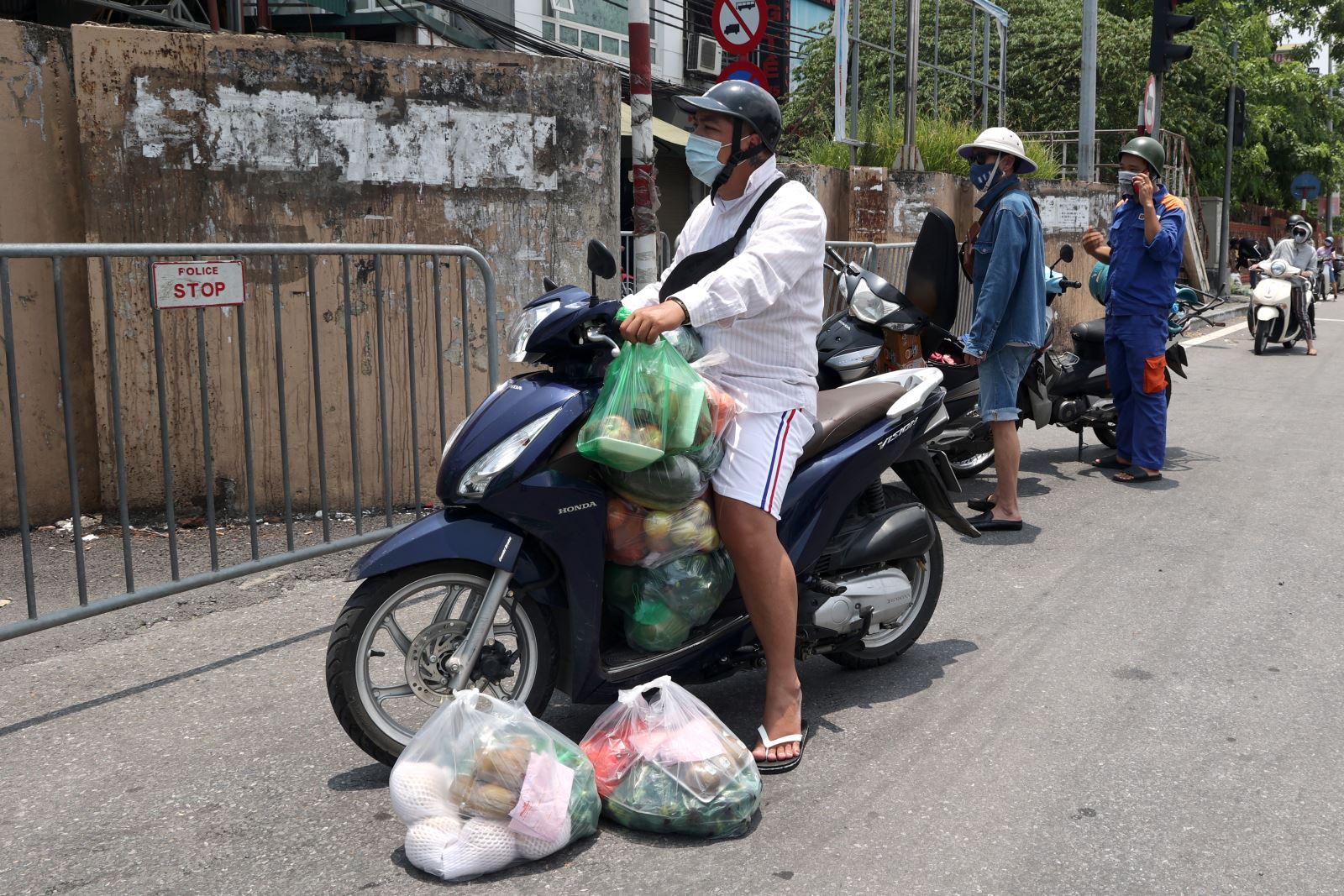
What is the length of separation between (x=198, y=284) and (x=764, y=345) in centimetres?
233

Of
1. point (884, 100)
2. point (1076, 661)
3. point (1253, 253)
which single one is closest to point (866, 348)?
point (1076, 661)

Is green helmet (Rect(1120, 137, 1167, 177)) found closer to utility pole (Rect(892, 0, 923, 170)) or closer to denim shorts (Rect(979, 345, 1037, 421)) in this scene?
denim shorts (Rect(979, 345, 1037, 421))

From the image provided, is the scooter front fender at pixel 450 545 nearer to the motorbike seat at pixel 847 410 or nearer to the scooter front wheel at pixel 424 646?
the scooter front wheel at pixel 424 646

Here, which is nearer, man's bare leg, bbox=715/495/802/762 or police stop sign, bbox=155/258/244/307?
man's bare leg, bbox=715/495/802/762

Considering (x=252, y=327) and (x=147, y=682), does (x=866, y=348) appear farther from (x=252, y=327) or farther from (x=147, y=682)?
(x=147, y=682)

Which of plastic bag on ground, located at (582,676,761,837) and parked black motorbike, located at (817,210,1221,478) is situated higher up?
parked black motorbike, located at (817,210,1221,478)

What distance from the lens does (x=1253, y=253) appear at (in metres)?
27.0

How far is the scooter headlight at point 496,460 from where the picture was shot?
10.7 feet

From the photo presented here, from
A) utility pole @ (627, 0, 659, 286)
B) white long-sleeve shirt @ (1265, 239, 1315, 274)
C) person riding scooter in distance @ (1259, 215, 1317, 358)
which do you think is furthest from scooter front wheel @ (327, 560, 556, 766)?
white long-sleeve shirt @ (1265, 239, 1315, 274)

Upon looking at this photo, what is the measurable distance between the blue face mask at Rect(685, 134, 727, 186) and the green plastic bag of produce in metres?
0.56

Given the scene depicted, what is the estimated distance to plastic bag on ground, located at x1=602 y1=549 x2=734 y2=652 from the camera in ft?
11.4

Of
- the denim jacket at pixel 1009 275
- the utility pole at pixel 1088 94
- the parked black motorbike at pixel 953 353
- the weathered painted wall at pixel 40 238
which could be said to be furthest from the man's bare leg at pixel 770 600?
the utility pole at pixel 1088 94

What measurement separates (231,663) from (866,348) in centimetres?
311

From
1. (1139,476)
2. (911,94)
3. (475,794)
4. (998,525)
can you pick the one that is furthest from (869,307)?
(911,94)
